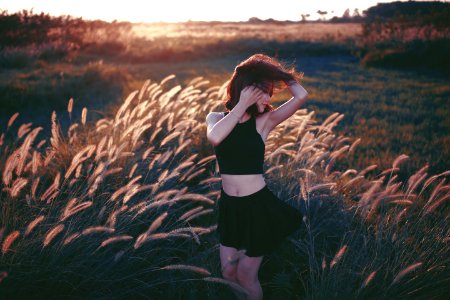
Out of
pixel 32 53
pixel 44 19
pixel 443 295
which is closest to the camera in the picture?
pixel 443 295

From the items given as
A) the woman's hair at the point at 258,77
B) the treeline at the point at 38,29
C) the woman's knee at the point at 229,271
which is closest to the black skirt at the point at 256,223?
the woman's knee at the point at 229,271

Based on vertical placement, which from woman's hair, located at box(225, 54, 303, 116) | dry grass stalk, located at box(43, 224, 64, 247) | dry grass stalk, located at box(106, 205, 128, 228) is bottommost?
dry grass stalk, located at box(106, 205, 128, 228)

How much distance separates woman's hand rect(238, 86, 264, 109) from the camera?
7.70 feet

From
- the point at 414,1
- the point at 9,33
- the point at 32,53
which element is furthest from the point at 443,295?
the point at 414,1

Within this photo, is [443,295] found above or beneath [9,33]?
beneath

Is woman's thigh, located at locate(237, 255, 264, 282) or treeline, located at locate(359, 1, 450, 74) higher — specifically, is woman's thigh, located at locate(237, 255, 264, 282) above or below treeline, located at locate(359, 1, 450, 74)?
below

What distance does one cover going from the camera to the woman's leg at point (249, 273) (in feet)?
7.60

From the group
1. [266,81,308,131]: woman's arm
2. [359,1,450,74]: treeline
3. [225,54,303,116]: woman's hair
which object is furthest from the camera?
[359,1,450,74]: treeline

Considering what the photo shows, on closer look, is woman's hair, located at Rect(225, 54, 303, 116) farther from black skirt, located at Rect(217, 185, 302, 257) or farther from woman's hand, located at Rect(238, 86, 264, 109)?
black skirt, located at Rect(217, 185, 302, 257)

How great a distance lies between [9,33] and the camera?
14.0 meters

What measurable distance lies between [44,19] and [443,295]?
18035mm

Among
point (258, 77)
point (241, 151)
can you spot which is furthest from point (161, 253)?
point (258, 77)

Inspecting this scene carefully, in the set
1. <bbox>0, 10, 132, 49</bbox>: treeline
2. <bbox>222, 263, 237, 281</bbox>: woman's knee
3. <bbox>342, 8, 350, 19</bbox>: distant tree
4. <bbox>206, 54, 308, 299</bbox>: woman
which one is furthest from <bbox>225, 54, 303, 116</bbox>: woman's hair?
<bbox>342, 8, 350, 19</bbox>: distant tree

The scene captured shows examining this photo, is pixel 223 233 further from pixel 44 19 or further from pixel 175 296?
pixel 44 19
